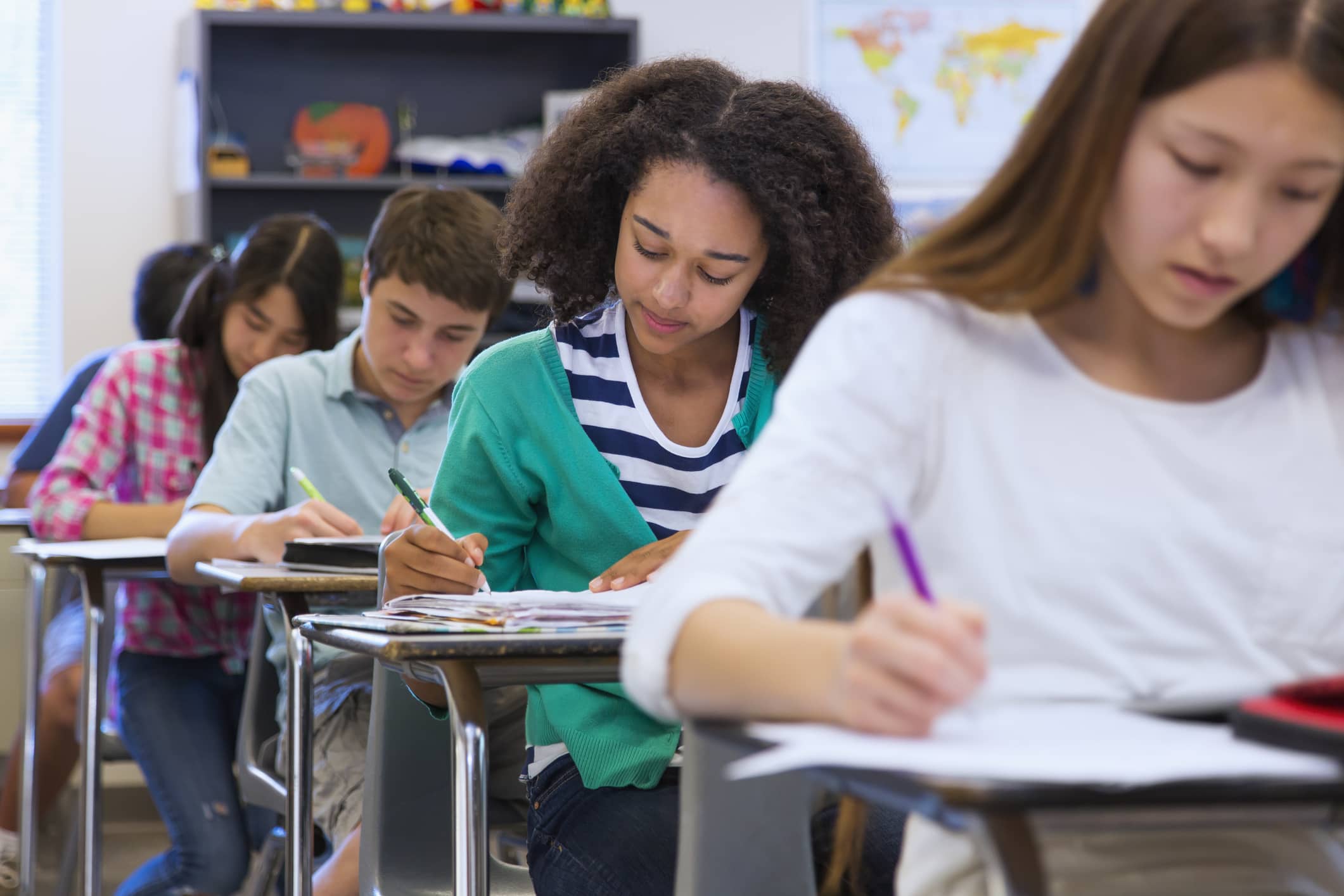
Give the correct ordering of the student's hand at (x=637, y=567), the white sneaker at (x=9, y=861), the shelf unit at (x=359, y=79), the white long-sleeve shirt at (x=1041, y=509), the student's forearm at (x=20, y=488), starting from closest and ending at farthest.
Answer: the white long-sleeve shirt at (x=1041, y=509) < the student's hand at (x=637, y=567) < the white sneaker at (x=9, y=861) < the student's forearm at (x=20, y=488) < the shelf unit at (x=359, y=79)

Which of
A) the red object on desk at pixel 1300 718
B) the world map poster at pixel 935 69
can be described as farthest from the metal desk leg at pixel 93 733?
the world map poster at pixel 935 69

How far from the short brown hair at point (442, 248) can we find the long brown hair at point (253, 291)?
20.0 inches

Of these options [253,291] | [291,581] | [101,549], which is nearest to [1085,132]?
[291,581]

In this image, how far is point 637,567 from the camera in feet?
4.93

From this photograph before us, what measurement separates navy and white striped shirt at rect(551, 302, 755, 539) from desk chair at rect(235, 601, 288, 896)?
35.4 inches

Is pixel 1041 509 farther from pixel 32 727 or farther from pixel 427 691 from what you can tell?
pixel 32 727

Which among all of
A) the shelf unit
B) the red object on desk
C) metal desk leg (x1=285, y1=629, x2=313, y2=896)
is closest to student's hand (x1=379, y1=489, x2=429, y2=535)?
metal desk leg (x1=285, y1=629, x2=313, y2=896)

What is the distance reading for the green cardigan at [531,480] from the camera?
1.60m

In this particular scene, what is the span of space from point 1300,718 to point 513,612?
753mm

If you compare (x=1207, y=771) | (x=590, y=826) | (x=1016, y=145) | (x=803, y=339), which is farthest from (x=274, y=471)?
(x=1207, y=771)

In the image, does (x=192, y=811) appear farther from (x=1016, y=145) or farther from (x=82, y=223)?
(x=82, y=223)

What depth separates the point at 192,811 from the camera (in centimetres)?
249

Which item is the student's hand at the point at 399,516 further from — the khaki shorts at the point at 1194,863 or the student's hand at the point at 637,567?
the khaki shorts at the point at 1194,863

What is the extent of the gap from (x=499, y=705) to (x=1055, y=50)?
3855mm
